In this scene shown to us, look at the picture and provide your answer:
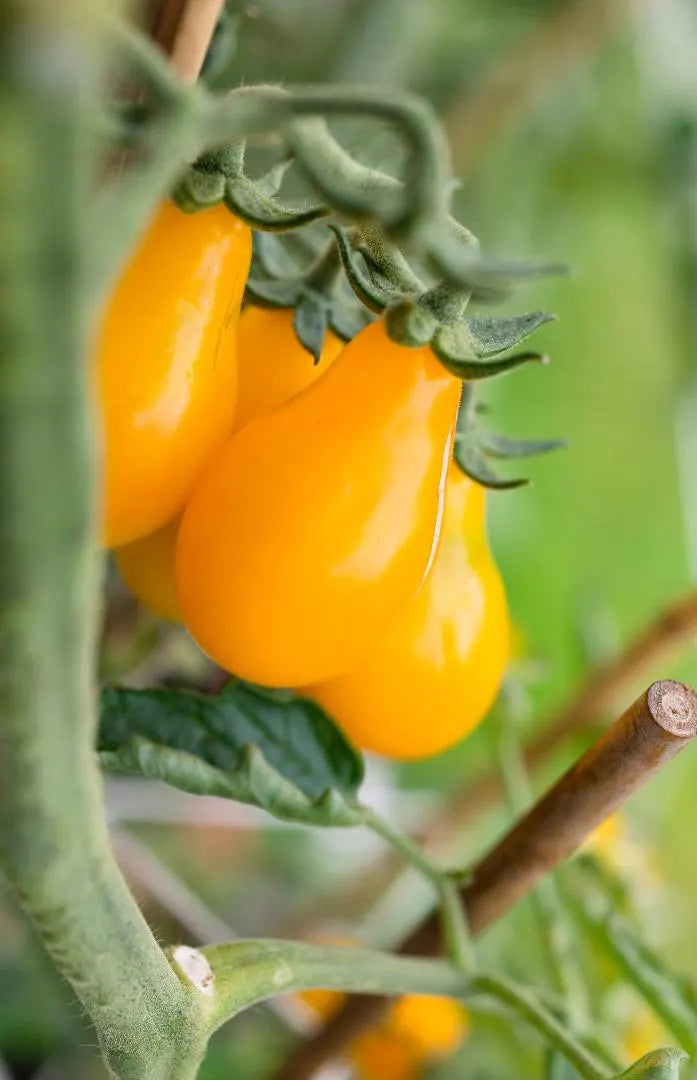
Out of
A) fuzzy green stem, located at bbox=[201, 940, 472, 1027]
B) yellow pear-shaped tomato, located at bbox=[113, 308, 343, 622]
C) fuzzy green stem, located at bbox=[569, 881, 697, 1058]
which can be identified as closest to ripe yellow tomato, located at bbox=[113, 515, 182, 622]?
yellow pear-shaped tomato, located at bbox=[113, 308, 343, 622]


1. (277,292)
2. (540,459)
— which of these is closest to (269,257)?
(277,292)

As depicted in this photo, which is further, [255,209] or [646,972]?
[646,972]

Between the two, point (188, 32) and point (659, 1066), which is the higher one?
point (188, 32)

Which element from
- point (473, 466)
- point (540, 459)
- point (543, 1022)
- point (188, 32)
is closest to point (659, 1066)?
point (543, 1022)

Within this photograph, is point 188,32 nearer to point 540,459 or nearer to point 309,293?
point 309,293

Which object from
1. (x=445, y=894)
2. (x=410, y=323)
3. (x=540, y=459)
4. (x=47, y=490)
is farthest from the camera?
(x=540, y=459)

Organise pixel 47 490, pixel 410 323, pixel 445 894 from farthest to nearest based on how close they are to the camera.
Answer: pixel 445 894 < pixel 410 323 < pixel 47 490
